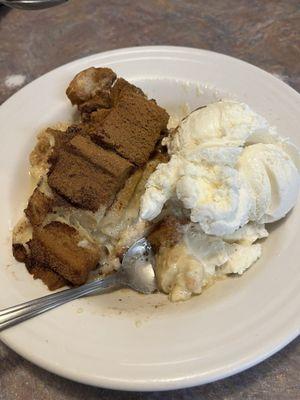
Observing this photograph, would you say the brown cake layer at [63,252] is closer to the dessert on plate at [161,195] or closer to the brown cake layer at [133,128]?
the dessert on plate at [161,195]

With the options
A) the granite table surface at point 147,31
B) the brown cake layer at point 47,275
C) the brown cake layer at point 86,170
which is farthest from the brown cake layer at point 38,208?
the granite table surface at point 147,31

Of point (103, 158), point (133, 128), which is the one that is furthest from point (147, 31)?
point (103, 158)

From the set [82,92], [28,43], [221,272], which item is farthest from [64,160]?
[28,43]

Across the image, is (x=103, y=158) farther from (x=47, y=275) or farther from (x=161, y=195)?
(x=47, y=275)

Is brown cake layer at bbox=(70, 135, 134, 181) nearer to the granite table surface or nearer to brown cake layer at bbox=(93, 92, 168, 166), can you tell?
brown cake layer at bbox=(93, 92, 168, 166)

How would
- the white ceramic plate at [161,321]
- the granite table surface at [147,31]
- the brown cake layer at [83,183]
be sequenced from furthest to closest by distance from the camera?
the granite table surface at [147,31], the brown cake layer at [83,183], the white ceramic plate at [161,321]

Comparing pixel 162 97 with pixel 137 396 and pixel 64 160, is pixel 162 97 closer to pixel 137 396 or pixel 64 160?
pixel 64 160
